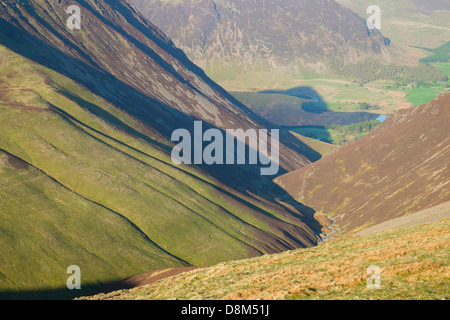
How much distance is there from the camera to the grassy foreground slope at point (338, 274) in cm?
3938

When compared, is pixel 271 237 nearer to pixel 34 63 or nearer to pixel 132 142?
pixel 132 142

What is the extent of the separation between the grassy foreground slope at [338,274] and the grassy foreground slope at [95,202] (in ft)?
125

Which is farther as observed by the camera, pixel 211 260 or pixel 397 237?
pixel 211 260

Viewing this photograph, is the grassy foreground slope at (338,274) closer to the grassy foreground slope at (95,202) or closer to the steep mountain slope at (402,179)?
the grassy foreground slope at (95,202)

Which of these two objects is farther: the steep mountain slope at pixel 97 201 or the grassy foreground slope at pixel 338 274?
the steep mountain slope at pixel 97 201

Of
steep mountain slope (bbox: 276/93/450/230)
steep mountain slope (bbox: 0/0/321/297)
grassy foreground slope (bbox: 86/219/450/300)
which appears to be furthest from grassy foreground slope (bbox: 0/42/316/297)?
grassy foreground slope (bbox: 86/219/450/300)

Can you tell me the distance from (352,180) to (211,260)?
105 m

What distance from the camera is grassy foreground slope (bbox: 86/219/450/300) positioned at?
3938 cm

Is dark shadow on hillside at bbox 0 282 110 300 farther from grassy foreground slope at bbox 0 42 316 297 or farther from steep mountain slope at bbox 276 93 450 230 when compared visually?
steep mountain slope at bbox 276 93 450 230

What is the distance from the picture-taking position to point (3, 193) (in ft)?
359

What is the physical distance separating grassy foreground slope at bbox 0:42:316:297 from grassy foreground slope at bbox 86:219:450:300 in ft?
125

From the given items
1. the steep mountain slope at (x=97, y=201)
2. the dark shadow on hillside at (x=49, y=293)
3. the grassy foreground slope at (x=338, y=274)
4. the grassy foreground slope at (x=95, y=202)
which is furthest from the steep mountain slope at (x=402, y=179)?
the dark shadow on hillside at (x=49, y=293)
